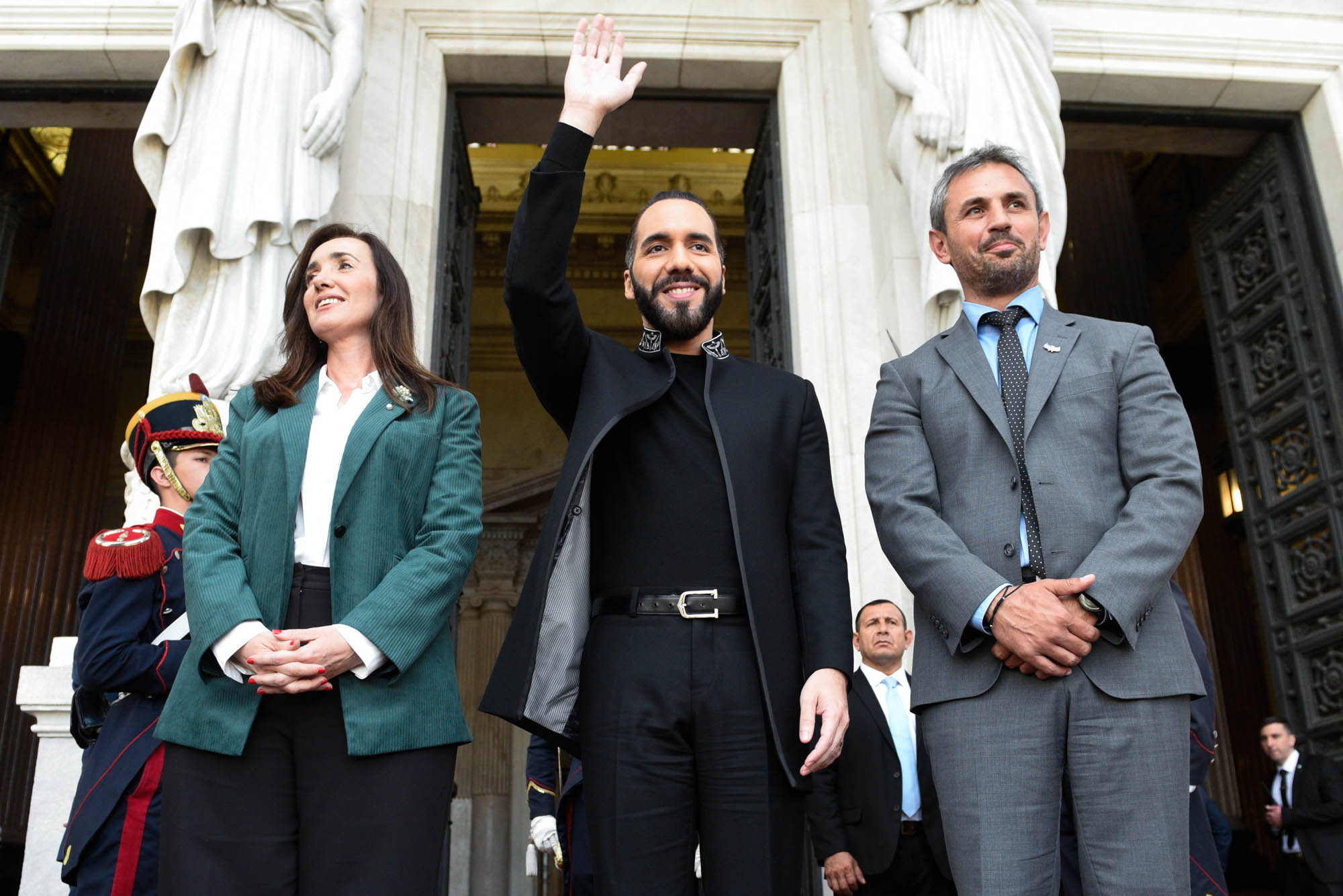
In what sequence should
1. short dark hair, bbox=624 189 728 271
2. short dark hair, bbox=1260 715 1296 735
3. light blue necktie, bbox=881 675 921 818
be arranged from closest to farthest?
short dark hair, bbox=624 189 728 271
light blue necktie, bbox=881 675 921 818
short dark hair, bbox=1260 715 1296 735

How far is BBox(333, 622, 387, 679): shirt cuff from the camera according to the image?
2.30 meters

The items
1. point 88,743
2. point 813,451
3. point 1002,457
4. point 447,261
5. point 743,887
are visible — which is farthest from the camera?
point 447,261

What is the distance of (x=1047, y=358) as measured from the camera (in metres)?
2.62

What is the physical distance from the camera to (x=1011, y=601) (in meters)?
2.28

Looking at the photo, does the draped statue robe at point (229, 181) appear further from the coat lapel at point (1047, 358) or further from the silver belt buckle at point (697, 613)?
the coat lapel at point (1047, 358)

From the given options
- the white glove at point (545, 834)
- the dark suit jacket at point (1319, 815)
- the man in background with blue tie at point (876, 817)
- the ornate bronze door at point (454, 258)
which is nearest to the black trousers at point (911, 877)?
the man in background with blue tie at point (876, 817)

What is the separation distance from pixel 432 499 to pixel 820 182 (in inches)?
182

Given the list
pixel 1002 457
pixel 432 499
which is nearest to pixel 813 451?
pixel 1002 457

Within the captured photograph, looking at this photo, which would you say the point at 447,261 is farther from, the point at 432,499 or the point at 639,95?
the point at 432,499

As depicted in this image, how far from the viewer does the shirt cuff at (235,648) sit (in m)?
2.29

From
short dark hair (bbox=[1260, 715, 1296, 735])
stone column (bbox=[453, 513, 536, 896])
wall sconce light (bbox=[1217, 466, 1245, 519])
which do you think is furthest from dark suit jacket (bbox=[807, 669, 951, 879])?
wall sconce light (bbox=[1217, 466, 1245, 519])

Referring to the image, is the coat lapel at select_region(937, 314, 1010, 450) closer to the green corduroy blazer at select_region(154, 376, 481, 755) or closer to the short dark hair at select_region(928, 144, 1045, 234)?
the short dark hair at select_region(928, 144, 1045, 234)

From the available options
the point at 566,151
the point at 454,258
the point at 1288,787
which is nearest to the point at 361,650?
the point at 566,151

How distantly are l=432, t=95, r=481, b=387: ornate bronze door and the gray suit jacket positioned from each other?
13.2 ft
